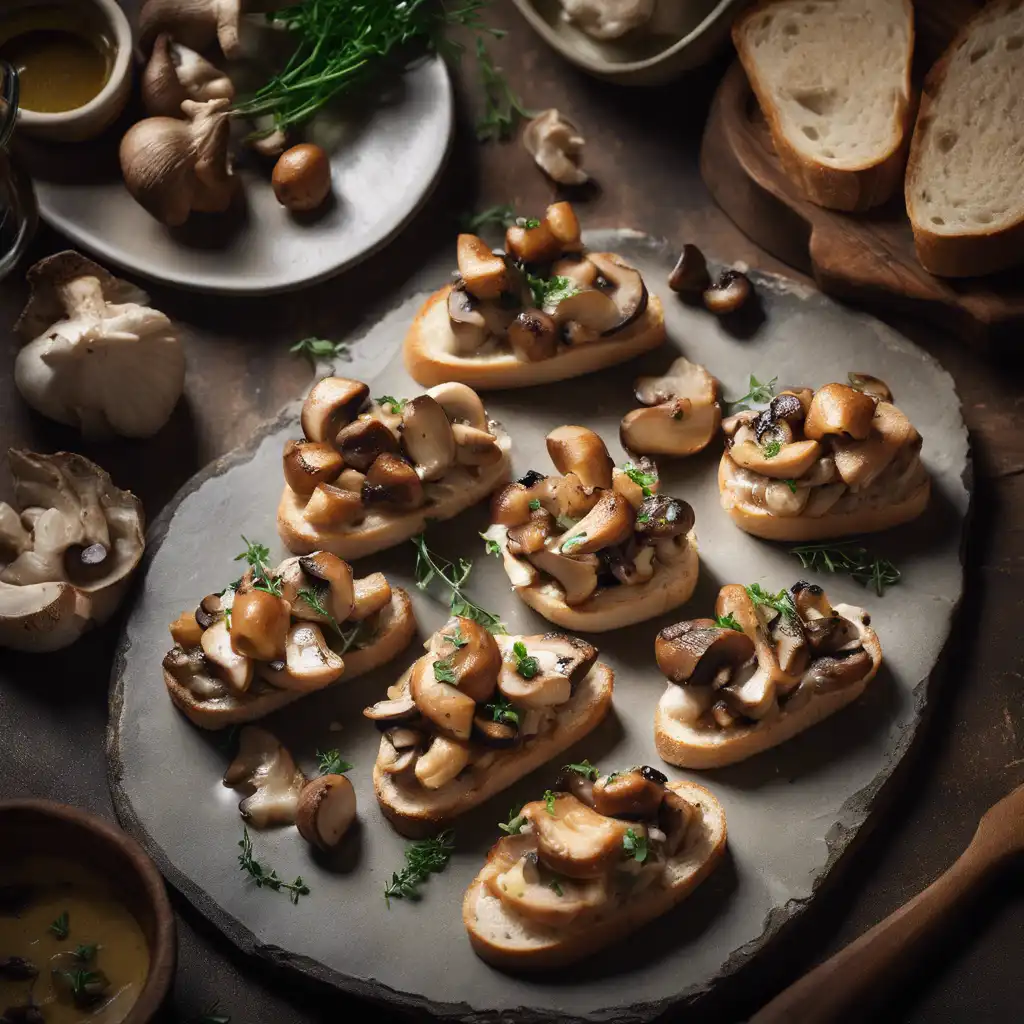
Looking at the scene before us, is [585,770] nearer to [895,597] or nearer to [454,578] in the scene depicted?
[454,578]

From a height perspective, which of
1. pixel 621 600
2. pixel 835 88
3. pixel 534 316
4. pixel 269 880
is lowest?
pixel 269 880

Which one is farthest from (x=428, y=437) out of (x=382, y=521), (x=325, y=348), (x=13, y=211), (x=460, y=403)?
(x=13, y=211)

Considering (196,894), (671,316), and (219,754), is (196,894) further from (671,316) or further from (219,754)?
(671,316)

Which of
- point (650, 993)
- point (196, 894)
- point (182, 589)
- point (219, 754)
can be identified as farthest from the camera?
point (182, 589)

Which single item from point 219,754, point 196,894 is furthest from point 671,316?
point 196,894

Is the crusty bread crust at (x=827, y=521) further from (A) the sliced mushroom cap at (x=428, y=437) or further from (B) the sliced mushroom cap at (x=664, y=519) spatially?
(A) the sliced mushroom cap at (x=428, y=437)
